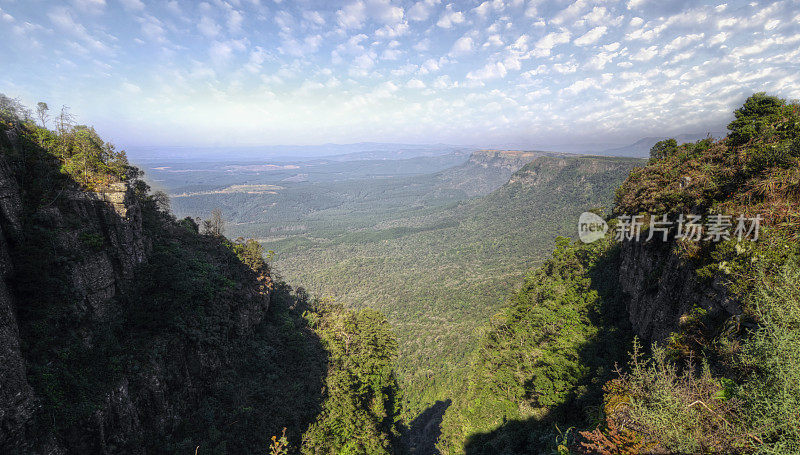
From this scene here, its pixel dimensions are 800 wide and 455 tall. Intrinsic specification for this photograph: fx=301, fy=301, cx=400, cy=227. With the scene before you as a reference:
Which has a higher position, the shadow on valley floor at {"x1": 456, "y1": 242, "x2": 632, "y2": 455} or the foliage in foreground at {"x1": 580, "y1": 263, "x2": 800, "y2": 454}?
the foliage in foreground at {"x1": 580, "y1": 263, "x2": 800, "y2": 454}

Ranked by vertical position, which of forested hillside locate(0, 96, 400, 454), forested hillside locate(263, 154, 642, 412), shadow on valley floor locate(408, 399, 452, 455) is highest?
forested hillside locate(0, 96, 400, 454)

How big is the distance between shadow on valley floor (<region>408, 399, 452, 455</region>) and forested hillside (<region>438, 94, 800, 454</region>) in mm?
15295

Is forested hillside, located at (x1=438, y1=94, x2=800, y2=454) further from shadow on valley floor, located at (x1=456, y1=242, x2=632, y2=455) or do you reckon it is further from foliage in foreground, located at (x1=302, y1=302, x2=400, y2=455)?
foliage in foreground, located at (x1=302, y1=302, x2=400, y2=455)

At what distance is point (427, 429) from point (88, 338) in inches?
1687

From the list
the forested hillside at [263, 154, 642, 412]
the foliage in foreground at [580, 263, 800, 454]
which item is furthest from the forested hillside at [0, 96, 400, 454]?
the forested hillside at [263, 154, 642, 412]

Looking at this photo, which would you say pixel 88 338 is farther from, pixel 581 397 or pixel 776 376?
pixel 581 397

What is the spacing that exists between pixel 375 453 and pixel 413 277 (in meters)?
77.3

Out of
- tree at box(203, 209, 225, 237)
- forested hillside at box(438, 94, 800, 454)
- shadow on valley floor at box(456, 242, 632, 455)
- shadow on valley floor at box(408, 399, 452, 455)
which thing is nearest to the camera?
forested hillside at box(438, 94, 800, 454)

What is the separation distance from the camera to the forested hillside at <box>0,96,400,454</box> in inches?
476

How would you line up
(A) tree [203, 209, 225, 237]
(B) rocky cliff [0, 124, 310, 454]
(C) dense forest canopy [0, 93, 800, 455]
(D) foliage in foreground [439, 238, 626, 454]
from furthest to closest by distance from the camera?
(A) tree [203, 209, 225, 237]
(D) foliage in foreground [439, 238, 626, 454]
(B) rocky cliff [0, 124, 310, 454]
(C) dense forest canopy [0, 93, 800, 455]

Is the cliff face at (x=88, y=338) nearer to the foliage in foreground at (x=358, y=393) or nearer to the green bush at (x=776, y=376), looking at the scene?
the foliage in foreground at (x=358, y=393)

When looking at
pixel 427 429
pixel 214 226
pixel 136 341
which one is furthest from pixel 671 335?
pixel 427 429

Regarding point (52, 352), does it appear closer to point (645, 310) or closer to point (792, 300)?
point (792, 300)

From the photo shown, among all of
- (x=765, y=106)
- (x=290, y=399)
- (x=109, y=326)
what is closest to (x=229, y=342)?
(x=290, y=399)
